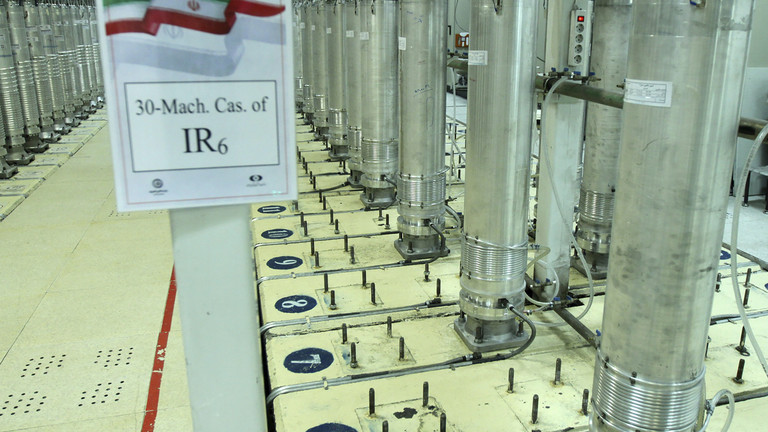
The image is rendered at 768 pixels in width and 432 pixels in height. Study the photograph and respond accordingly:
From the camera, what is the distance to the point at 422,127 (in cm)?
509

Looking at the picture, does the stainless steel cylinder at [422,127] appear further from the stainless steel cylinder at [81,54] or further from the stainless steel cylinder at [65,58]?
the stainless steel cylinder at [81,54]

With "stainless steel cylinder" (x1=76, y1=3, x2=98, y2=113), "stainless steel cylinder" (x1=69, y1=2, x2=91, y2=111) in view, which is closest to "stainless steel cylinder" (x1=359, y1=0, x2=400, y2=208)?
"stainless steel cylinder" (x1=69, y1=2, x2=91, y2=111)

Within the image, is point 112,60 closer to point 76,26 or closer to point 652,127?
point 652,127

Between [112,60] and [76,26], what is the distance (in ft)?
45.7

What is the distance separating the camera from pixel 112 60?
4.50 feet

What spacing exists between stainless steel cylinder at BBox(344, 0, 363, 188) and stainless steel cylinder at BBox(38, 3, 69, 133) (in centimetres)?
589

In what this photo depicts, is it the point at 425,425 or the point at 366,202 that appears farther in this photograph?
the point at 366,202

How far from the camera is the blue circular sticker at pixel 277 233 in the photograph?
5961 mm

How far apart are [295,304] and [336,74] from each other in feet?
15.5

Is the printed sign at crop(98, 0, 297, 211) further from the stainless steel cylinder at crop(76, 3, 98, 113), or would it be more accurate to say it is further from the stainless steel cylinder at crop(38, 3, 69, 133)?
the stainless steel cylinder at crop(76, 3, 98, 113)

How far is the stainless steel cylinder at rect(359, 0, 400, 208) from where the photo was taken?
5941mm

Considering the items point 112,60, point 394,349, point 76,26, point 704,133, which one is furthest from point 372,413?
point 76,26

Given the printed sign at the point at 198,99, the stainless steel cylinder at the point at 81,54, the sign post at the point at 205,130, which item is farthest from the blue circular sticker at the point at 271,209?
the stainless steel cylinder at the point at 81,54

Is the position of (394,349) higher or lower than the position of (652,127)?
lower
